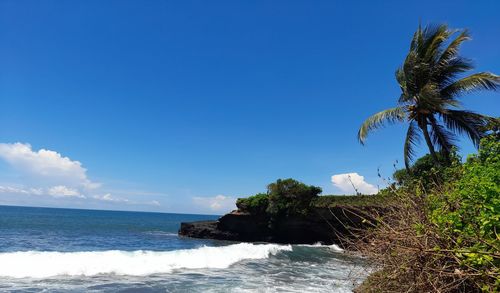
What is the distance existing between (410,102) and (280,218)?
2524cm

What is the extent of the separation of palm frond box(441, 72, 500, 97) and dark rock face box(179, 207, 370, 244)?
21883 mm

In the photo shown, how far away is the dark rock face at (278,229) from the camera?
37112 millimetres

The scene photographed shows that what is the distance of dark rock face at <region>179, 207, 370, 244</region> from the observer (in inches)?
1461

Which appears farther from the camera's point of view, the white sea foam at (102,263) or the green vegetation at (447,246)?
the white sea foam at (102,263)

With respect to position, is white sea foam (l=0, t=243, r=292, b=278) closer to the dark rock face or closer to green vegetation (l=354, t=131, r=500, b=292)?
green vegetation (l=354, t=131, r=500, b=292)

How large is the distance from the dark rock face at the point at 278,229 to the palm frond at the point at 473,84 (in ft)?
71.8

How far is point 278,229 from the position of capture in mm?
39062

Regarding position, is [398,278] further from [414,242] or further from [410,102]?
[410,102]

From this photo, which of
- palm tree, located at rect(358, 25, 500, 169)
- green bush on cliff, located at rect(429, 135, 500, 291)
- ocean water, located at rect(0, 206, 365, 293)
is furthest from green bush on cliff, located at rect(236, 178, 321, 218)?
green bush on cliff, located at rect(429, 135, 500, 291)

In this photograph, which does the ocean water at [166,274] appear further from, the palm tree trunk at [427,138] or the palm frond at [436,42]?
the palm frond at [436,42]

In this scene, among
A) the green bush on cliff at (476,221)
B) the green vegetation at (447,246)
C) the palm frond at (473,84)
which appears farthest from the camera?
the palm frond at (473,84)

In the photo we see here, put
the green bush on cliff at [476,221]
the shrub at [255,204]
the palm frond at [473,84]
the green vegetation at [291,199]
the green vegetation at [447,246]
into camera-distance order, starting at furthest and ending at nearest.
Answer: the shrub at [255,204]
the green vegetation at [291,199]
the palm frond at [473,84]
the green vegetation at [447,246]
the green bush on cliff at [476,221]

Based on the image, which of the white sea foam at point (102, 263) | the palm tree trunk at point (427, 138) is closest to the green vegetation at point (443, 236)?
the palm tree trunk at point (427, 138)

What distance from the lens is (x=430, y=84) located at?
14.2 metres
